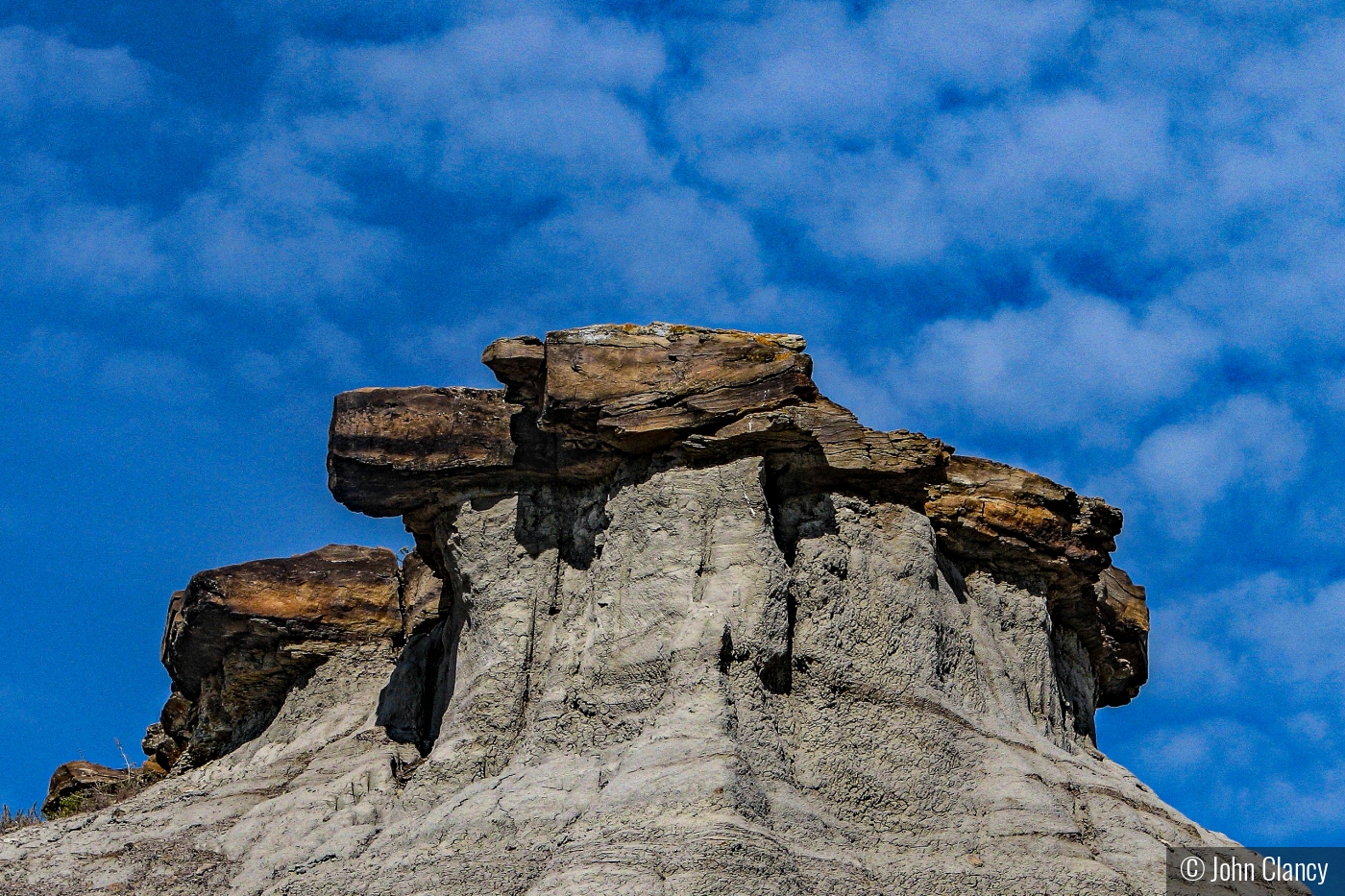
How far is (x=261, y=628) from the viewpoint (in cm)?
2264

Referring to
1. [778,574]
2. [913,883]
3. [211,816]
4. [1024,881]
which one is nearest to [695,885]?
[913,883]

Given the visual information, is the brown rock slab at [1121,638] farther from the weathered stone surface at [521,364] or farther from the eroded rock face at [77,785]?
the eroded rock face at [77,785]

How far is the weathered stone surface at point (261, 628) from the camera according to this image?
22656 mm

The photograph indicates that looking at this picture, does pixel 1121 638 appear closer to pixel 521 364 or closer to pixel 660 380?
pixel 660 380

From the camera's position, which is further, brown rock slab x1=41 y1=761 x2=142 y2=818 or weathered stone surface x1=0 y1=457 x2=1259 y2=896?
brown rock slab x1=41 y1=761 x2=142 y2=818

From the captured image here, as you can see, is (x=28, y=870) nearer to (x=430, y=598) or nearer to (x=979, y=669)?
(x=430, y=598)

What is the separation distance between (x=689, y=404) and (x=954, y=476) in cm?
379

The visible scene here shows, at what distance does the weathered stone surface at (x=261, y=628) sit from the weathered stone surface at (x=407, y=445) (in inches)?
158

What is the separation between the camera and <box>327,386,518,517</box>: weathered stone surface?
18641mm

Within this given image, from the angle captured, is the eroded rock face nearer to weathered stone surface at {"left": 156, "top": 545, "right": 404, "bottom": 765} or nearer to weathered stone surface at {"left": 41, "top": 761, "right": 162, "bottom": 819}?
weathered stone surface at {"left": 41, "top": 761, "right": 162, "bottom": 819}

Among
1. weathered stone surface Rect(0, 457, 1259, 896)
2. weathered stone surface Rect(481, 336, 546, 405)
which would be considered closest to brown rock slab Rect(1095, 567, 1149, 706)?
weathered stone surface Rect(0, 457, 1259, 896)

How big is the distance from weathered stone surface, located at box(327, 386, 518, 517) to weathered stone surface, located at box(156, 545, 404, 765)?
4.00m

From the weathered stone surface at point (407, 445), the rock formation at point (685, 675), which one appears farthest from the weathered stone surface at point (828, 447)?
the weathered stone surface at point (407, 445)

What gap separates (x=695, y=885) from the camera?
12.5 m
